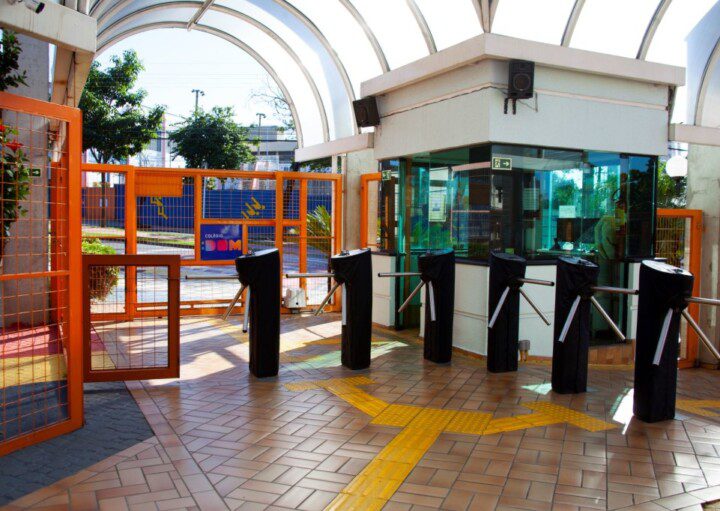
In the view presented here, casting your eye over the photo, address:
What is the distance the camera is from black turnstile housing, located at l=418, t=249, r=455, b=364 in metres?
5.98

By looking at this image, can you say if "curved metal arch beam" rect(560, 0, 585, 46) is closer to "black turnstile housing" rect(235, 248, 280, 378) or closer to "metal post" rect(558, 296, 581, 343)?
"metal post" rect(558, 296, 581, 343)

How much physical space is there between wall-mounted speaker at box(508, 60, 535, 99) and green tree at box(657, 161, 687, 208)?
21.1 ft

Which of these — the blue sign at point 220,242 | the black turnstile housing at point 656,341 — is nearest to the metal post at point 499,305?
the black turnstile housing at point 656,341

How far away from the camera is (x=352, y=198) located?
9.70m

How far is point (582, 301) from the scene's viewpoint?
Answer: 4.86 meters

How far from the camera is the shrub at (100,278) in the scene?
337 inches

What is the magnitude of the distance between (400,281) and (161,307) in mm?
3324

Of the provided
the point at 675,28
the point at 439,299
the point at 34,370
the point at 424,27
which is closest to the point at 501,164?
the point at 439,299

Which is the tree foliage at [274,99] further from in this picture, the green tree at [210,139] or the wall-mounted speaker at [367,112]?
the wall-mounted speaker at [367,112]

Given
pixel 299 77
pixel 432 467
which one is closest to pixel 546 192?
pixel 432 467

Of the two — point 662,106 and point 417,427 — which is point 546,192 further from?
point 417,427

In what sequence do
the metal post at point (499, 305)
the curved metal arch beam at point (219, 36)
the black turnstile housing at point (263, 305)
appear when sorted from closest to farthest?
1. the black turnstile housing at point (263, 305)
2. the metal post at point (499, 305)
3. the curved metal arch beam at point (219, 36)

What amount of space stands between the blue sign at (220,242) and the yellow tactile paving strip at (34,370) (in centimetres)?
322

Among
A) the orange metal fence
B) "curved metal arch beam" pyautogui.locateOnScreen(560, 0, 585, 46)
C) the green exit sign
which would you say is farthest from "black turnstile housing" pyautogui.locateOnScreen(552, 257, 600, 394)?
the orange metal fence
